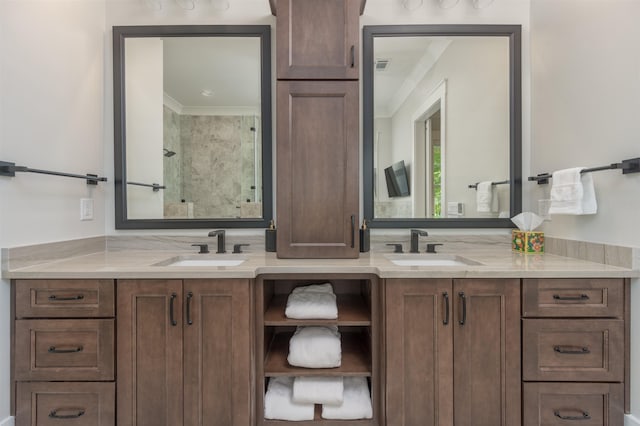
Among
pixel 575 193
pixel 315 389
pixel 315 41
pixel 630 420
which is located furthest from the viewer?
pixel 315 41

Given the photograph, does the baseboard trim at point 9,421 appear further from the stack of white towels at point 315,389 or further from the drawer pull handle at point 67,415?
the stack of white towels at point 315,389

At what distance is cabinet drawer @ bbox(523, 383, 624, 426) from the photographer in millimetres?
1321

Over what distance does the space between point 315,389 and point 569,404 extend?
1.06 meters

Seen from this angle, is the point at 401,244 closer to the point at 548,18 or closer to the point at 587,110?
the point at 587,110

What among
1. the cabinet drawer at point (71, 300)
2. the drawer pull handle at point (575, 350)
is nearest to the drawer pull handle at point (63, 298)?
the cabinet drawer at point (71, 300)

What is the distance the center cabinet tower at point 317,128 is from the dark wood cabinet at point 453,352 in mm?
438

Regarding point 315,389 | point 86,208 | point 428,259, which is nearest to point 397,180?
point 428,259

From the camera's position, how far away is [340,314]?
151 cm

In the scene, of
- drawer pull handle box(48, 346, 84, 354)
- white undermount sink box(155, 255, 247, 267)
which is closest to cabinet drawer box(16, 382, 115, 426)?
drawer pull handle box(48, 346, 84, 354)

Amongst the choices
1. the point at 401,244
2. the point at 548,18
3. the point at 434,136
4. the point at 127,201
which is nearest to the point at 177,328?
the point at 127,201

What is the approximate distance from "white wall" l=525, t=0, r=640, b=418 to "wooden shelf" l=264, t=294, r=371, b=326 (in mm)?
1104

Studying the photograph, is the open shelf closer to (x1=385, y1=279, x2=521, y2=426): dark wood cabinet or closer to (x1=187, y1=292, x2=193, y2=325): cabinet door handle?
(x1=385, y1=279, x2=521, y2=426): dark wood cabinet

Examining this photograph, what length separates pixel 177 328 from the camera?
1339mm

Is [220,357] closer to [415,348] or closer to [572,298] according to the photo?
[415,348]
